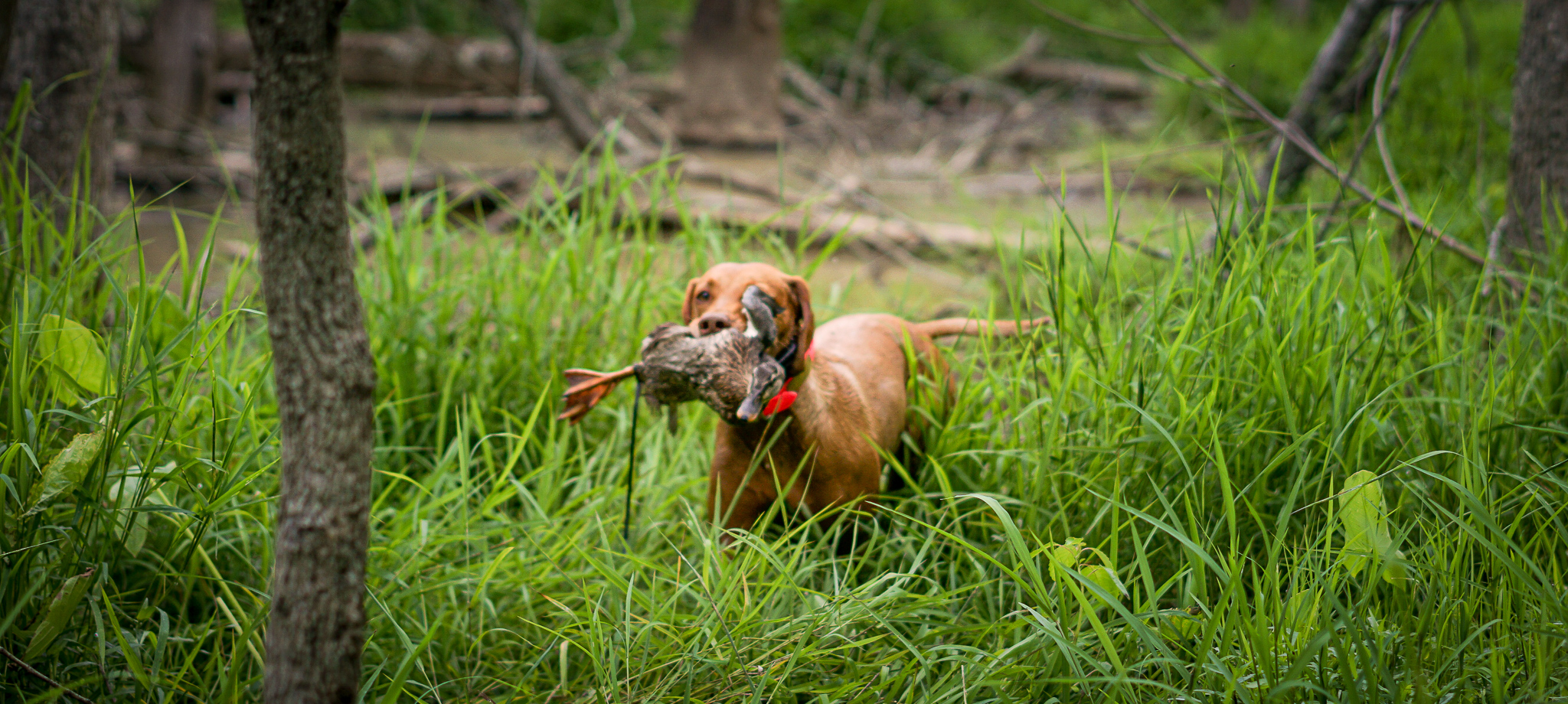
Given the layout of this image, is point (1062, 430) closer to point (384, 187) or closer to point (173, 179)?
point (384, 187)

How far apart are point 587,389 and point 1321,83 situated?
9.03 feet

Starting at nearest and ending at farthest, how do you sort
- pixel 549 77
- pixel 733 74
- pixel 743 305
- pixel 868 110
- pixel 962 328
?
pixel 743 305 → pixel 962 328 → pixel 549 77 → pixel 733 74 → pixel 868 110

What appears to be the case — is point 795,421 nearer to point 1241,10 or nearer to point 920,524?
point 920,524

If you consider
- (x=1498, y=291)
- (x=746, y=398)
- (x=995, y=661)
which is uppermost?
(x=1498, y=291)

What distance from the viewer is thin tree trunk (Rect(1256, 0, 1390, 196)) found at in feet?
9.55

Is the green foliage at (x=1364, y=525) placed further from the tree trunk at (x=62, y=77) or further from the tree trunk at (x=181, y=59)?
the tree trunk at (x=181, y=59)

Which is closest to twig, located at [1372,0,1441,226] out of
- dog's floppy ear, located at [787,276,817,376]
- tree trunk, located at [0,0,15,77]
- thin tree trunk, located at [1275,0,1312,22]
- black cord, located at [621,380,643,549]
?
dog's floppy ear, located at [787,276,817,376]

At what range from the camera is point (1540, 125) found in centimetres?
245

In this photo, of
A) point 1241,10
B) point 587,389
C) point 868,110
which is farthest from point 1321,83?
point 1241,10

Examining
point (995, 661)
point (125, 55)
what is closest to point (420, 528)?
point (995, 661)

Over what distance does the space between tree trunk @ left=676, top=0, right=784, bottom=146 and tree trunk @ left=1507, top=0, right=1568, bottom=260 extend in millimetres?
4449

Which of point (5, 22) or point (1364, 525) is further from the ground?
point (5, 22)

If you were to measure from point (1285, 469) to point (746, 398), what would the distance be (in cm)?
119

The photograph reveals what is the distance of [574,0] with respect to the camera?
343 inches
